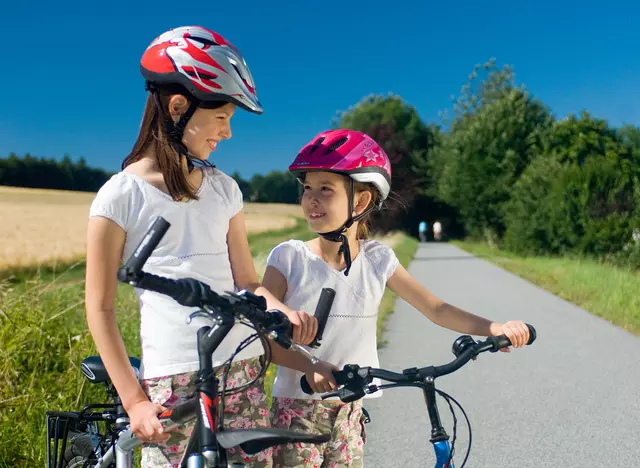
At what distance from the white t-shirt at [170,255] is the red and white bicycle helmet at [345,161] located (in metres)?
0.60

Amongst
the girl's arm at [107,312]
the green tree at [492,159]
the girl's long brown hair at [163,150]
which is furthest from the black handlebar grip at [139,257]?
the green tree at [492,159]

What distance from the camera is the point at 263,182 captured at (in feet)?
273

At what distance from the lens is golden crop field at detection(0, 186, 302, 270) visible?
14.9m

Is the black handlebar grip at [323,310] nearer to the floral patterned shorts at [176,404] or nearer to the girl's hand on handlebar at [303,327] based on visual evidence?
the girl's hand on handlebar at [303,327]

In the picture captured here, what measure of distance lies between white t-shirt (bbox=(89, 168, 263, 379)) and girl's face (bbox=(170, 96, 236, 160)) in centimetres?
11

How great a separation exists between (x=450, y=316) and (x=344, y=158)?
26.7 inches

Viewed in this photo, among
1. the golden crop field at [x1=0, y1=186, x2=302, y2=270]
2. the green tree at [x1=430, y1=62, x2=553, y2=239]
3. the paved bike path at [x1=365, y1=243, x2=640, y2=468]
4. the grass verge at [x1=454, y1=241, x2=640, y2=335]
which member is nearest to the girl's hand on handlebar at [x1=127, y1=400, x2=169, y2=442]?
the golden crop field at [x1=0, y1=186, x2=302, y2=270]

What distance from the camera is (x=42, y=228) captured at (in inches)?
981

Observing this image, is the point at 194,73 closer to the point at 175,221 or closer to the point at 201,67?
the point at 201,67

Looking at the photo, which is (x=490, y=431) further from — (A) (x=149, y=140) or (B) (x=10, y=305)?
(A) (x=149, y=140)

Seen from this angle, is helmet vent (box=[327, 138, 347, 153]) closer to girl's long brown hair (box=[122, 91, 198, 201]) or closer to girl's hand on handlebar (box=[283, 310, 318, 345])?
girl's long brown hair (box=[122, 91, 198, 201])

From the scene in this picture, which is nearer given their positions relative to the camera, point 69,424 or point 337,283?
point 69,424

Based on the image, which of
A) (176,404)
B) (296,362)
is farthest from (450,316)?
(176,404)

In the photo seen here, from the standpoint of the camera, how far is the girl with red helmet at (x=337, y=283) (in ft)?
8.45
